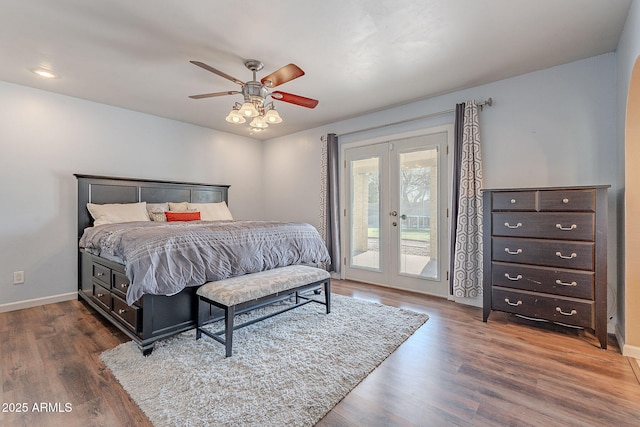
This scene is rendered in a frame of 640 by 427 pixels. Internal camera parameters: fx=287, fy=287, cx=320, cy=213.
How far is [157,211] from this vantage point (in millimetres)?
3918

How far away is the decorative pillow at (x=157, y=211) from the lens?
3.87 metres

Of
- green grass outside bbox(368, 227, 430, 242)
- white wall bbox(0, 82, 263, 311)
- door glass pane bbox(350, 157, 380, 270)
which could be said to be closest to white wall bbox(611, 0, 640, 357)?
green grass outside bbox(368, 227, 430, 242)

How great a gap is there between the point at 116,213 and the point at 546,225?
462 cm

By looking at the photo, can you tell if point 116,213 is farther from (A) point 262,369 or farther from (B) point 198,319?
(A) point 262,369

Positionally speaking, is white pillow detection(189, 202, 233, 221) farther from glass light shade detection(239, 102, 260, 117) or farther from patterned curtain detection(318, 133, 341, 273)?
glass light shade detection(239, 102, 260, 117)

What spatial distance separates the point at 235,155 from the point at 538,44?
455cm

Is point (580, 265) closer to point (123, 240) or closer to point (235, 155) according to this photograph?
point (123, 240)

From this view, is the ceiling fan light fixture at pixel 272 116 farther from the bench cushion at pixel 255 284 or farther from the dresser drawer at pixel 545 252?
the dresser drawer at pixel 545 252

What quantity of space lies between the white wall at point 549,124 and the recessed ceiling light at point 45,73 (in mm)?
4025

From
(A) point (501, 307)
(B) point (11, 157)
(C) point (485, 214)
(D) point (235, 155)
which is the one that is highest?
(D) point (235, 155)

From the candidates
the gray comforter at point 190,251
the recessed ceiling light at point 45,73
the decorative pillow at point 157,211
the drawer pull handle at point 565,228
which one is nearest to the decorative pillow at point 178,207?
the decorative pillow at point 157,211

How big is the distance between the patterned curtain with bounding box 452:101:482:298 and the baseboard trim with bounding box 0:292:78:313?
4740 millimetres

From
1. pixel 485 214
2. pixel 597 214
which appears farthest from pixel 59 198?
pixel 597 214

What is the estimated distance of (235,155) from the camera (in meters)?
5.39
